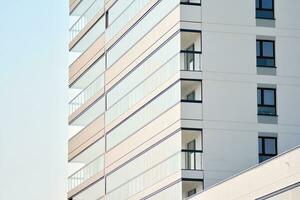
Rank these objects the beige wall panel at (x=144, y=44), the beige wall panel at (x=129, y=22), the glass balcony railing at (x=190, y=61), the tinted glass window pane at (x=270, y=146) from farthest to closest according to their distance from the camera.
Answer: the beige wall panel at (x=129, y=22) → the beige wall panel at (x=144, y=44) → the glass balcony railing at (x=190, y=61) → the tinted glass window pane at (x=270, y=146)

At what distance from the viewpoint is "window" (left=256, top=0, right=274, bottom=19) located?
70500 millimetres

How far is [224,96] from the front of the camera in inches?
2694

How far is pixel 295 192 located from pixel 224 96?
1673cm

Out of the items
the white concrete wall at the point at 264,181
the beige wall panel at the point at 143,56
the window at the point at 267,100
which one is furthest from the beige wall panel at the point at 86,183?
the white concrete wall at the point at 264,181

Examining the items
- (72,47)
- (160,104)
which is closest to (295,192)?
(160,104)

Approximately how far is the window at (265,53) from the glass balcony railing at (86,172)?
16598 mm

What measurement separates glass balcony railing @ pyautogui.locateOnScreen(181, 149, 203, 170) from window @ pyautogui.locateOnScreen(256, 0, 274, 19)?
8734mm

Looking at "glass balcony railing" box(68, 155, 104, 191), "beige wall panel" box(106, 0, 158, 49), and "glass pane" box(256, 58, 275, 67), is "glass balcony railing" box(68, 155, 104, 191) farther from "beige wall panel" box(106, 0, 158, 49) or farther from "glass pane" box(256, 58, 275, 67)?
"glass pane" box(256, 58, 275, 67)

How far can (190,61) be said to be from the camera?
69.3 meters

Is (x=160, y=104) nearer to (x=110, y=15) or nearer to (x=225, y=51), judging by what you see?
(x=225, y=51)

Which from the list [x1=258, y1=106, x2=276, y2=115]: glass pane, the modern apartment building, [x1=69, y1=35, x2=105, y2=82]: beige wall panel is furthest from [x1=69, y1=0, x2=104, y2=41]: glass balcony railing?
[x1=258, y1=106, x2=276, y2=115]: glass pane

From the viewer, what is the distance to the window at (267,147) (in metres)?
68.2

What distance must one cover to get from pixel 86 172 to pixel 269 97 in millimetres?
21107

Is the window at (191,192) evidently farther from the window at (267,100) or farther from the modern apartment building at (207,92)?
the window at (267,100)
